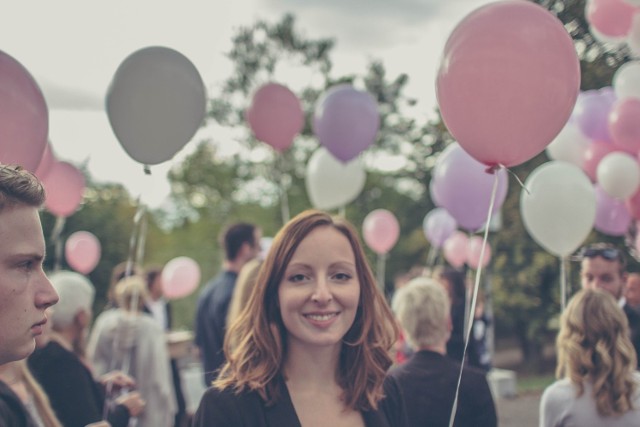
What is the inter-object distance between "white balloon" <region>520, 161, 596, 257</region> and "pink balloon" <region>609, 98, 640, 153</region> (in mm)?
675

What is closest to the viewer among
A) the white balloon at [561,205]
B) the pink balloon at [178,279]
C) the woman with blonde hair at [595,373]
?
the woman with blonde hair at [595,373]

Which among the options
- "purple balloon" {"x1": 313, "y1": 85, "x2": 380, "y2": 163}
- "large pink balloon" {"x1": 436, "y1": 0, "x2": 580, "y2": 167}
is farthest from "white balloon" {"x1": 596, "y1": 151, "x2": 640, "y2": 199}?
"large pink balloon" {"x1": 436, "y1": 0, "x2": 580, "y2": 167}

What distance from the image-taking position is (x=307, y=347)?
1982mm

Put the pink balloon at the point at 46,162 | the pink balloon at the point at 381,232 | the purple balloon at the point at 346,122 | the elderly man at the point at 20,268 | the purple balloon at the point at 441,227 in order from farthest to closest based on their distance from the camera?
the pink balloon at the point at 381,232 → the purple balloon at the point at 441,227 → the purple balloon at the point at 346,122 → the pink balloon at the point at 46,162 → the elderly man at the point at 20,268

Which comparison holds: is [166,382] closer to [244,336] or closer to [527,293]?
[244,336]

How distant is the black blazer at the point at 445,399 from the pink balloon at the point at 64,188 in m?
3.53

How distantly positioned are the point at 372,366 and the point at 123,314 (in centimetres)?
294

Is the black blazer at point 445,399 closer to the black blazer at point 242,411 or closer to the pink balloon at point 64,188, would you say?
the black blazer at point 242,411

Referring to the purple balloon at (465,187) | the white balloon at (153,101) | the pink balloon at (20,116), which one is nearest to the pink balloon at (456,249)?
the purple balloon at (465,187)

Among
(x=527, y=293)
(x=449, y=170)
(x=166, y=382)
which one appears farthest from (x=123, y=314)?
(x=527, y=293)

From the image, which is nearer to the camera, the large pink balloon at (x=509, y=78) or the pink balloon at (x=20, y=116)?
the pink balloon at (x=20, y=116)

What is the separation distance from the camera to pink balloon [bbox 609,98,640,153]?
450 cm

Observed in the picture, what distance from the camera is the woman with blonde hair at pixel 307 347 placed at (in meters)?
1.88

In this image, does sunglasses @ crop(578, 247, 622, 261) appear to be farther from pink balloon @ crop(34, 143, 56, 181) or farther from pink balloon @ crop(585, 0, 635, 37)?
pink balloon @ crop(34, 143, 56, 181)
